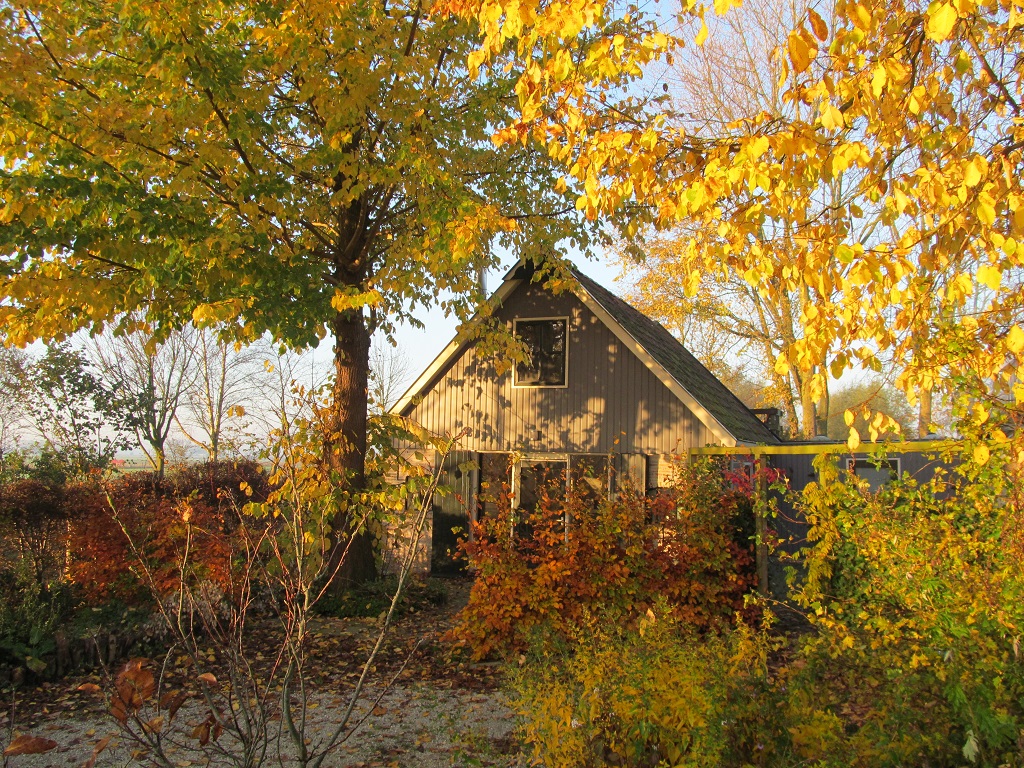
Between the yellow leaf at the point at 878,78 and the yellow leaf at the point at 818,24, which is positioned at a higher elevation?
the yellow leaf at the point at 818,24

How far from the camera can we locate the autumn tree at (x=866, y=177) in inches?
140

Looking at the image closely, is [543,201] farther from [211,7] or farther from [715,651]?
[715,651]

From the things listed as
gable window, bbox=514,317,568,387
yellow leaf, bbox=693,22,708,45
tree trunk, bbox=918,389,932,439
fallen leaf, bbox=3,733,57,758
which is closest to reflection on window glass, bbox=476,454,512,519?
gable window, bbox=514,317,568,387

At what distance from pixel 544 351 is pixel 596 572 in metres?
7.05

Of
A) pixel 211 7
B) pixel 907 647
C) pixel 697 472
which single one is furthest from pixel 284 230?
pixel 907 647

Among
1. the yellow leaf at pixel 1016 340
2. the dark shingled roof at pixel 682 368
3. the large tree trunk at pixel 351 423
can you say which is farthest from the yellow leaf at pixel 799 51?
the dark shingled roof at pixel 682 368

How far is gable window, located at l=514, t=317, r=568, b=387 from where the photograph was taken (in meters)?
14.3

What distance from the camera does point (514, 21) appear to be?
4.45 metres

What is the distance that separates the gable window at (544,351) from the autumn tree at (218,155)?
12.3 ft

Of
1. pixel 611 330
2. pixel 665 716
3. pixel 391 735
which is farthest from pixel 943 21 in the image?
pixel 611 330

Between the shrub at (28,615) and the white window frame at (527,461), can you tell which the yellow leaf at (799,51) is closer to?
the shrub at (28,615)

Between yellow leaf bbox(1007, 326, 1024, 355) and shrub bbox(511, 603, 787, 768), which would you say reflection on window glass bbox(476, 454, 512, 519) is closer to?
shrub bbox(511, 603, 787, 768)

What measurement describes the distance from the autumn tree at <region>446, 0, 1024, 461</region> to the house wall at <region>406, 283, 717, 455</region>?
8.16 metres

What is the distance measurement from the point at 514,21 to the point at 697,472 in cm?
706
